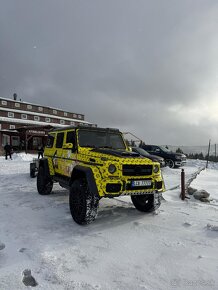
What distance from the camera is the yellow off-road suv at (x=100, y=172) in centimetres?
557

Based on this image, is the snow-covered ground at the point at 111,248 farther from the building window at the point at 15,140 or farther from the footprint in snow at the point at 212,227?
the building window at the point at 15,140

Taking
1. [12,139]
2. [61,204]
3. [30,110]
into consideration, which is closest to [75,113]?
[30,110]

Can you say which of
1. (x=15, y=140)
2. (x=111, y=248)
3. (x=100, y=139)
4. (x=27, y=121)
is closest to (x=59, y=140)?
(x=100, y=139)

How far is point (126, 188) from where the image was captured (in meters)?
5.72

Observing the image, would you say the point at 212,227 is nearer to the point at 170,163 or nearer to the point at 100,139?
the point at 100,139

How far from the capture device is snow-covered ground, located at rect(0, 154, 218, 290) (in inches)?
138

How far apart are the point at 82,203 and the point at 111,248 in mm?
1413

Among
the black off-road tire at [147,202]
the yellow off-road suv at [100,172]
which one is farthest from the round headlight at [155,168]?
the black off-road tire at [147,202]

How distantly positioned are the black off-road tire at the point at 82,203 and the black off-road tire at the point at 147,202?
65.8 inches

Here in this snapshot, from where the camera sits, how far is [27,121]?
47812 mm

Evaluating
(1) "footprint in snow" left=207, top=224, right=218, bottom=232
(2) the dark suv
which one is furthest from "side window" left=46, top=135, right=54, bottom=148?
(2) the dark suv

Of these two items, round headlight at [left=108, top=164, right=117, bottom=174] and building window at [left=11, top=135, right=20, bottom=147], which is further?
building window at [left=11, top=135, right=20, bottom=147]

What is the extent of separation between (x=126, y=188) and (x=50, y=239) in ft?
6.11

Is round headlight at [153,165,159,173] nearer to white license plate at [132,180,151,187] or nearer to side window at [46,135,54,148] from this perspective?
white license plate at [132,180,151,187]
